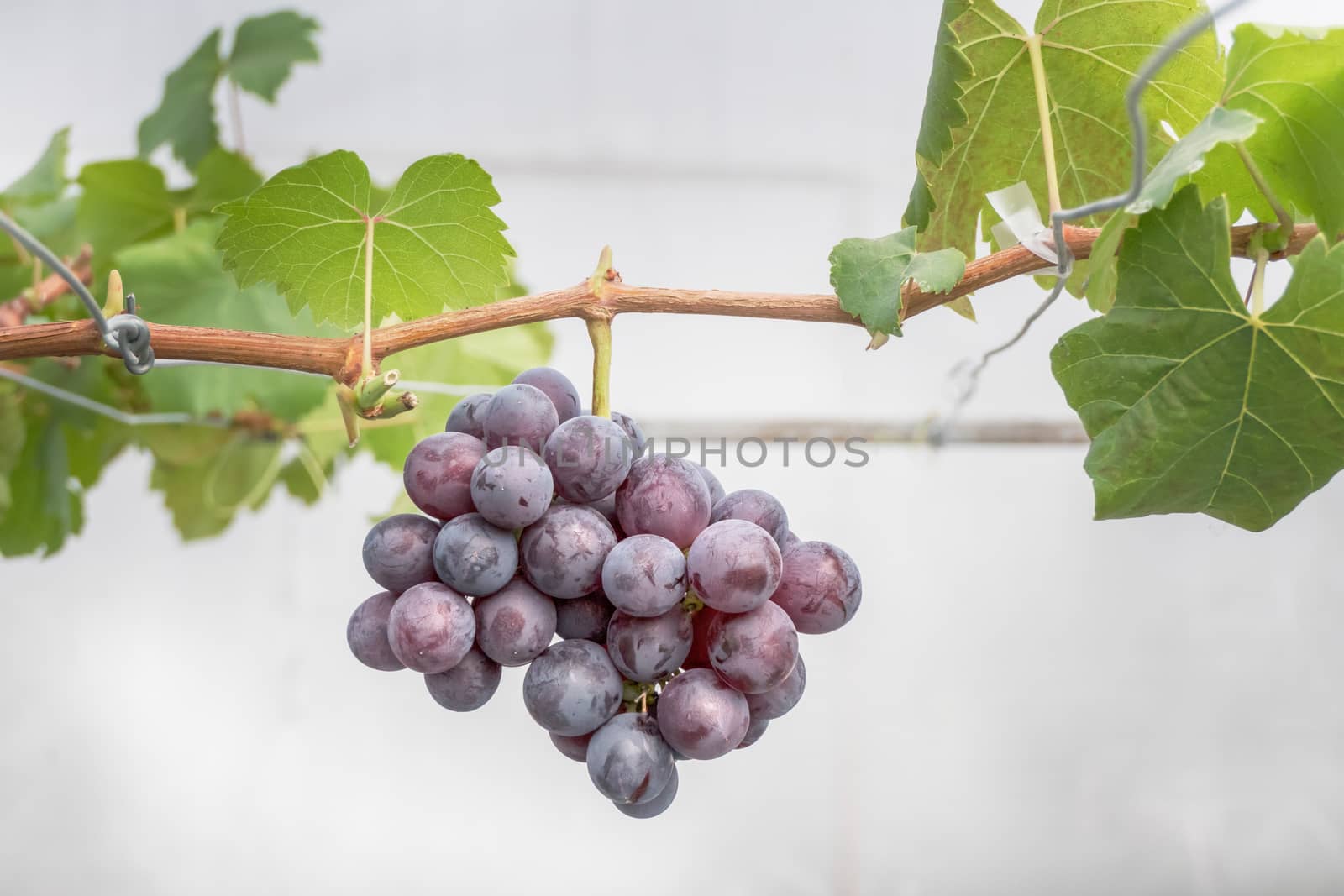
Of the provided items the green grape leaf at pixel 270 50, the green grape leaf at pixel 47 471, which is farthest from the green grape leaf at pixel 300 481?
the green grape leaf at pixel 270 50

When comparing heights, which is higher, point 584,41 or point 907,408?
point 584,41

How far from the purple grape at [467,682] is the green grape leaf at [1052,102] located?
0.29 metres

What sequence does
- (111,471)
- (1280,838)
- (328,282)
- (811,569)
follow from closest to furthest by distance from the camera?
(811,569)
(328,282)
(1280,838)
(111,471)

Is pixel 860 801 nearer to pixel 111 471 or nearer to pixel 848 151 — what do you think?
pixel 848 151

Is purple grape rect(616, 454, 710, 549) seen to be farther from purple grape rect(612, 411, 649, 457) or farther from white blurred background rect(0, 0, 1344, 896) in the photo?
white blurred background rect(0, 0, 1344, 896)

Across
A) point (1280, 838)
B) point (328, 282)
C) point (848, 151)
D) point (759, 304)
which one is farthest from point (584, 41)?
point (1280, 838)

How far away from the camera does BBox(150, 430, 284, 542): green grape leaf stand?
1.02 m

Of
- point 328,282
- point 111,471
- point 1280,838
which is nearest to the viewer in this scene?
point 328,282

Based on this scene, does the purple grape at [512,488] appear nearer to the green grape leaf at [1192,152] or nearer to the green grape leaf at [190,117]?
the green grape leaf at [1192,152]

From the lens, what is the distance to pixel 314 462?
1.00 m

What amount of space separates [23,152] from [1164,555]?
1777 millimetres

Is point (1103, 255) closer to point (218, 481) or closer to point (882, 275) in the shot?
point (882, 275)

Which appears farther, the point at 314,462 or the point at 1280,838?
the point at 1280,838

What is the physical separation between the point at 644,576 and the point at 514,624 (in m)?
0.06
